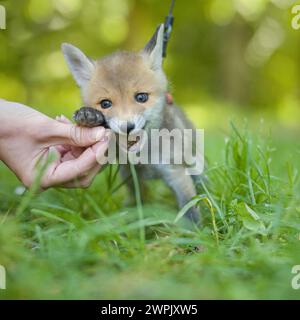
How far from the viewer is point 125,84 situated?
309 cm

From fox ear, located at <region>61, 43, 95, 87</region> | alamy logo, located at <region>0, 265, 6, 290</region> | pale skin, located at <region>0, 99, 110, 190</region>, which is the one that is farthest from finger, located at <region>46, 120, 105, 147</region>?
alamy logo, located at <region>0, 265, 6, 290</region>

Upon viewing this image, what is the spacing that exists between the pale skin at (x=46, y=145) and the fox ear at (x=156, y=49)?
870 mm

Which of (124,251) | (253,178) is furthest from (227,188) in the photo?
(124,251)

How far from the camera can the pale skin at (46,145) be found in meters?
2.80

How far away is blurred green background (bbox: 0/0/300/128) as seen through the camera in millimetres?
12641

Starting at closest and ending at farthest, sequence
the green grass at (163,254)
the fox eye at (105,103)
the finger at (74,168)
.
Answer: the green grass at (163,254) → the finger at (74,168) → the fox eye at (105,103)

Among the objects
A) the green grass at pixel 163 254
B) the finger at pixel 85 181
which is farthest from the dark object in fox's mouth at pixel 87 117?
the green grass at pixel 163 254

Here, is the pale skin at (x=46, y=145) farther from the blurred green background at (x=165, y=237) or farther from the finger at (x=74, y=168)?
the blurred green background at (x=165, y=237)

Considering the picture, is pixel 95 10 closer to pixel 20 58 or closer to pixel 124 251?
pixel 20 58

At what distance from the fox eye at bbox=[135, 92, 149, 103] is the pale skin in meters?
0.42

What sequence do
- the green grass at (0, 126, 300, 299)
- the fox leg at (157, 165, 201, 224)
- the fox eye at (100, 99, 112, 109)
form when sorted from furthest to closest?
the fox leg at (157, 165, 201, 224), the fox eye at (100, 99, 112, 109), the green grass at (0, 126, 300, 299)

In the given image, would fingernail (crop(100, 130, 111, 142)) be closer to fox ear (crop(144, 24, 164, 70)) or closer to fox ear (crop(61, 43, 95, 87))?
fox ear (crop(61, 43, 95, 87))

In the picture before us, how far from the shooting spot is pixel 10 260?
6.82 feet
